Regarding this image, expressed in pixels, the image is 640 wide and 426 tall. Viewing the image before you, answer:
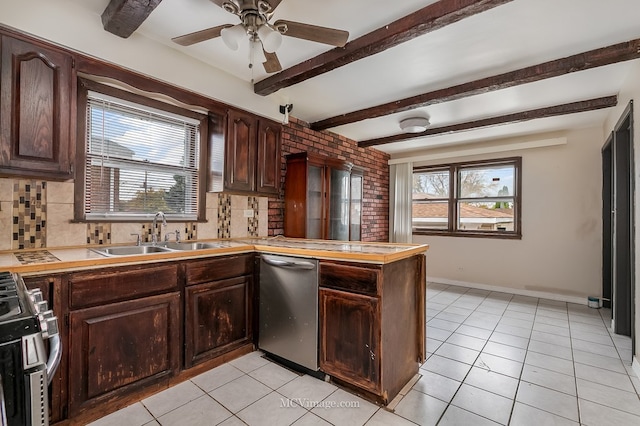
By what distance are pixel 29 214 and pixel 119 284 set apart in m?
0.82

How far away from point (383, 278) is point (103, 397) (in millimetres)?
1774

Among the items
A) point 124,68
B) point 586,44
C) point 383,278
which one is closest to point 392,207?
point 586,44

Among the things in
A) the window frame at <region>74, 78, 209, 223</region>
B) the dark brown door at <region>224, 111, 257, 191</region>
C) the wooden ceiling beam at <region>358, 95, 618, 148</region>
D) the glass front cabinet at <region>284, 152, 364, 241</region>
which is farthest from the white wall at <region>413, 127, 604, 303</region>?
the window frame at <region>74, 78, 209, 223</region>

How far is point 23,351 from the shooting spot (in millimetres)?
735

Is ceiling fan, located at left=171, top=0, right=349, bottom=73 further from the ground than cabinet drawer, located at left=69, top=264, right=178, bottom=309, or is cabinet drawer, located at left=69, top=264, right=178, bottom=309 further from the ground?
ceiling fan, located at left=171, top=0, right=349, bottom=73

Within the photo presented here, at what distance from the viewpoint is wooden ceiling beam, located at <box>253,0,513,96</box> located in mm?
1689

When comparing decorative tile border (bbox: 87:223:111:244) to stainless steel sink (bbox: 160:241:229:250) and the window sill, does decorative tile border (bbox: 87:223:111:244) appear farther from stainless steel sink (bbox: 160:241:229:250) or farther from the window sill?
the window sill

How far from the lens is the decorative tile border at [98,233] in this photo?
6.99 feet

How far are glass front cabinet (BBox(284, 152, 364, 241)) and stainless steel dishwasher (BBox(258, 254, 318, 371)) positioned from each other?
107 centimetres

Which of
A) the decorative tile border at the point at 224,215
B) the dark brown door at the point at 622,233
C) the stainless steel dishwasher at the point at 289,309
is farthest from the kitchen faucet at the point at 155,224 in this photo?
the dark brown door at the point at 622,233

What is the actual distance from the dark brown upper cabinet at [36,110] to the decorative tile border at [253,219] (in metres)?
1.61

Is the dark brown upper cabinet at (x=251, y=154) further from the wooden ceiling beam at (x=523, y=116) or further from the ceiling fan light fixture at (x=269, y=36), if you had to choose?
the wooden ceiling beam at (x=523, y=116)

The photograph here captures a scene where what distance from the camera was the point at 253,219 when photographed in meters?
3.28

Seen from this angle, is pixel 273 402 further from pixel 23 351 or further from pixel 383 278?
pixel 23 351
